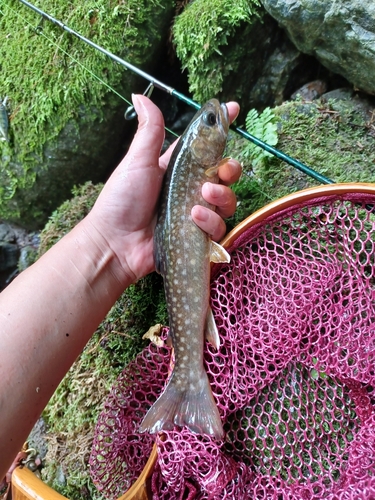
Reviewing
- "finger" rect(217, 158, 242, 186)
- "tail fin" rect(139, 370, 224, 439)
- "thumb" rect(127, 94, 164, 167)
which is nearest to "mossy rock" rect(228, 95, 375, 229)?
"finger" rect(217, 158, 242, 186)

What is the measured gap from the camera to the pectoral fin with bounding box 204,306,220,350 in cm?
180

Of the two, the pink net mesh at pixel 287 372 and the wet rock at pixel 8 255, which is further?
the wet rock at pixel 8 255

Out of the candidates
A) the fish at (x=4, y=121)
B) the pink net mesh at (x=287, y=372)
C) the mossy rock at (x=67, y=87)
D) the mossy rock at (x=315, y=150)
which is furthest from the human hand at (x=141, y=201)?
the fish at (x=4, y=121)

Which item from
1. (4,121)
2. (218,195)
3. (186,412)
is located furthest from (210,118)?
(4,121)

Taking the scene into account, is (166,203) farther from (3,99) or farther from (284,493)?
(3,99)

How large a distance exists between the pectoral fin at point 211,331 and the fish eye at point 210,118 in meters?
0.85

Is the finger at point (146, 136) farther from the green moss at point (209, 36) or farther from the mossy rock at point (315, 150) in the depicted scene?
the green moss at point (209, 36)

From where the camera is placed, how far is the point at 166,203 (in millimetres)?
1964

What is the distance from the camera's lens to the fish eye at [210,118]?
1951mm

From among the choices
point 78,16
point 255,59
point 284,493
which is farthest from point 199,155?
point 78,16

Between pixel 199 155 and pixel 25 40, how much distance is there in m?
2.04

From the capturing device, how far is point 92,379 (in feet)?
7.89

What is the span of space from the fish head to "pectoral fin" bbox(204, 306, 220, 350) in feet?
2.31

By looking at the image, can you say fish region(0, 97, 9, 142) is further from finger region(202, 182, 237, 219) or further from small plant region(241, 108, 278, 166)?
finger region(202, 182, 237, 219)
